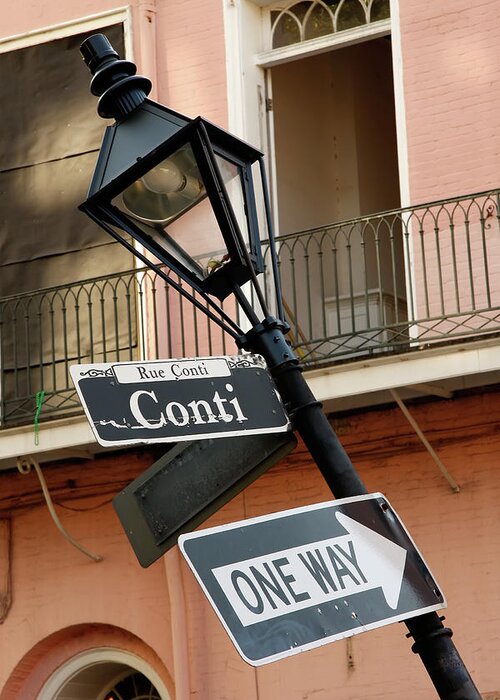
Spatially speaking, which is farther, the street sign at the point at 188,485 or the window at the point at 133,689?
the window at the point at 133,689

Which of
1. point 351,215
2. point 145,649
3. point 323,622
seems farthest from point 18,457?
point 323,622

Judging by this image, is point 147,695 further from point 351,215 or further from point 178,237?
point 178,237

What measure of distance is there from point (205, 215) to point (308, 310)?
5956 mm

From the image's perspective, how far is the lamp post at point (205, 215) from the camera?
173 inches

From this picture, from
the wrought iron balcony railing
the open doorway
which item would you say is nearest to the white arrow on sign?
the wrought iron balcony railing

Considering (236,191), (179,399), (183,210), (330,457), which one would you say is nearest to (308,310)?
(236,191)

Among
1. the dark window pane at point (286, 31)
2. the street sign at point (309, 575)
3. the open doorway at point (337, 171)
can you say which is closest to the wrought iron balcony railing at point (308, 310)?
the open doorway at point (337, 171)

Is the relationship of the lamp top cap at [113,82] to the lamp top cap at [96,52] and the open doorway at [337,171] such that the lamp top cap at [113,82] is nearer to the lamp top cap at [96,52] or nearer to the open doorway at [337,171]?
the lamp top cap at [96,52]

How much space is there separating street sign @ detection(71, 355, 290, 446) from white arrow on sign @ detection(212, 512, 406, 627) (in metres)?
0.44

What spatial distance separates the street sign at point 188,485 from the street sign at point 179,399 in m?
0.11

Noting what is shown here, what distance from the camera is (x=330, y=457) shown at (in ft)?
14.3

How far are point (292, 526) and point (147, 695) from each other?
769 centimetres

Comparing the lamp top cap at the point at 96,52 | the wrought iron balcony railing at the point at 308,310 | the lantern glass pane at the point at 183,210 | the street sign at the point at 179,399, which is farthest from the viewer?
the wrought iron balcony railing at the point at 308,310

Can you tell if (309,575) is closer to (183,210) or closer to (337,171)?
(183,210)
